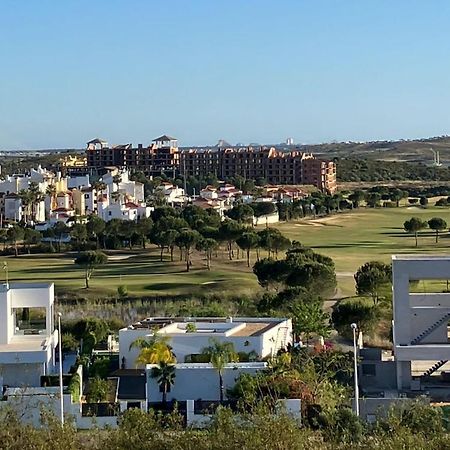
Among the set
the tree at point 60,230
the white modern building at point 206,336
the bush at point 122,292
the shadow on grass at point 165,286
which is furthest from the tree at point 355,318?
the tree at point 60,230

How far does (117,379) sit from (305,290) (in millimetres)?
13193

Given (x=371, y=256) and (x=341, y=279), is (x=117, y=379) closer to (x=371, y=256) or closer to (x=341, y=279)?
(x=341, y=279)

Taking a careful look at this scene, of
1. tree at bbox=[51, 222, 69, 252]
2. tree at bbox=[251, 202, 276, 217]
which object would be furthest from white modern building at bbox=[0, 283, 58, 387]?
tree at bbox=[251, 202, 276, 217]

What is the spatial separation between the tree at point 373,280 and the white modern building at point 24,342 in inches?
599

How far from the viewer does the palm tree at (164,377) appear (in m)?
28.3

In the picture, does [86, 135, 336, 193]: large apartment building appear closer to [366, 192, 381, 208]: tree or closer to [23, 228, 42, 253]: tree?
[366, 192, 381, 208]: tree

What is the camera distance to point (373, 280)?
141 feet

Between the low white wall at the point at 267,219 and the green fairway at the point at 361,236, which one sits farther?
the low white wall at the point at 267,219

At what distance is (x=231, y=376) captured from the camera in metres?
28.3

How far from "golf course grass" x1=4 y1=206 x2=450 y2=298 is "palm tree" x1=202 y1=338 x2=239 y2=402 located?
676 inches

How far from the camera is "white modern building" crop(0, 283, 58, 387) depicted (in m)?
29.5

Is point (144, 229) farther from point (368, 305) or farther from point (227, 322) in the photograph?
point (227, 322)

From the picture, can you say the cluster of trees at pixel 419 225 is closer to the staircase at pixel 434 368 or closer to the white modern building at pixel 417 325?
the white modern building at pixel 417 325

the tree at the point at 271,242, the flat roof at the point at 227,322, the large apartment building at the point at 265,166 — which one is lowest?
the flat roof at the point at 227,322
